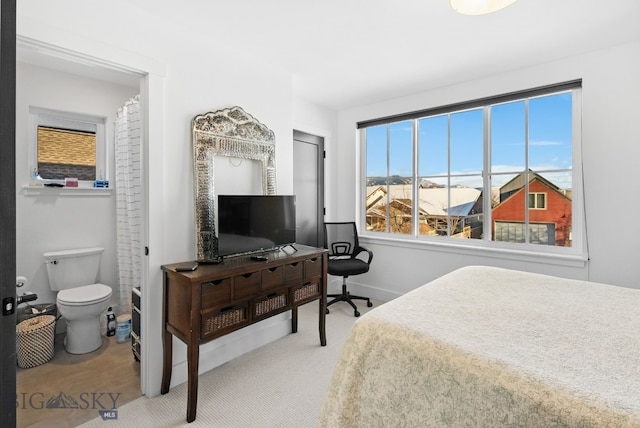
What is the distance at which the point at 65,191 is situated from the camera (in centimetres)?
294

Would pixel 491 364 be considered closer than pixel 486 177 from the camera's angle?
Yes

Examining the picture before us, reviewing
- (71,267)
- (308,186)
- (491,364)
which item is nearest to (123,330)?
(71,267)

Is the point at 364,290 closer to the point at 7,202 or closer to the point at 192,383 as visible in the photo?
the point at 192,383

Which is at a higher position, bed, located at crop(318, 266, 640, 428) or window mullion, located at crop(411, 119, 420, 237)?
window mullion, located at crop(411, 119, 420, 237)

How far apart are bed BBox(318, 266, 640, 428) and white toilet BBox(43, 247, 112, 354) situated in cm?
230

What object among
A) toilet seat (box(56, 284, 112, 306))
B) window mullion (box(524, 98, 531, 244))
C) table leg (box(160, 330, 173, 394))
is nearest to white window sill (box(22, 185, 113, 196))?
toilet seat (box(56, 284, 112, 306))

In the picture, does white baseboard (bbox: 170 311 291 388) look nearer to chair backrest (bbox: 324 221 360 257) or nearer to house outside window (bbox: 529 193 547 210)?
chair backrest (bbox: 324 221 360 257)

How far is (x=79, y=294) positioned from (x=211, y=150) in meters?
1.70

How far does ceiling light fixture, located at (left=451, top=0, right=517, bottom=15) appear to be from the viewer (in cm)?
153

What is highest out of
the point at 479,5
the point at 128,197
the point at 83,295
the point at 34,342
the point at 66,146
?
the point at 479,5

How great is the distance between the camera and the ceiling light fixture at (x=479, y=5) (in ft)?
5.01

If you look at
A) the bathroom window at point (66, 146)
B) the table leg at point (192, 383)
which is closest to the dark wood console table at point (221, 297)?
the table leg at point (192, 383)

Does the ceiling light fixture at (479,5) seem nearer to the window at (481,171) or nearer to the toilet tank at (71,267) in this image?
the window at (481,171)

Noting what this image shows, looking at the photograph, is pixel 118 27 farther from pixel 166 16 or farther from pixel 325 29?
pixel 325 29
